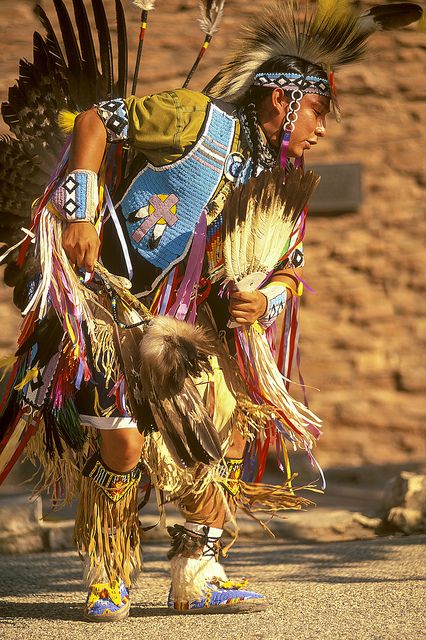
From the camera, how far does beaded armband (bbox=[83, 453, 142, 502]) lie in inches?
134

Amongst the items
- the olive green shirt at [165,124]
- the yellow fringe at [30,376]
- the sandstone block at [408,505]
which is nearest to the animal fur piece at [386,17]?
the olive green shirt at [165,124]

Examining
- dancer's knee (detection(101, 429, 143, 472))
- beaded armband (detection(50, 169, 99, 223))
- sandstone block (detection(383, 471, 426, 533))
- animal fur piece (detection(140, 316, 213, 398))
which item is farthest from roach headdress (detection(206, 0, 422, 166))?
sandstone block (detection(383, 471, 426, 533))

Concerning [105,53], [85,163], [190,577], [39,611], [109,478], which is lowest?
[39,611]

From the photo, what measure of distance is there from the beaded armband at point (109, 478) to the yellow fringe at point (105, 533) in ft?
0.05

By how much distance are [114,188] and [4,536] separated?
74.4 inches

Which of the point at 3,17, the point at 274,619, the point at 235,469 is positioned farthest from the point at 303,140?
the point at 3,17

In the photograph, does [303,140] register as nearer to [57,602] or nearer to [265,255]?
[265,255]

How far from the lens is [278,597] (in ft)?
12.1

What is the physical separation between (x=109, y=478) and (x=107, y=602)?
1.19 ft

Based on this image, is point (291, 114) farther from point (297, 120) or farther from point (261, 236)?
point (261, 236)

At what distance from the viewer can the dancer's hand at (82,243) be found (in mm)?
3279

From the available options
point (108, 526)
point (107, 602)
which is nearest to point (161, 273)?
point (108, 526)

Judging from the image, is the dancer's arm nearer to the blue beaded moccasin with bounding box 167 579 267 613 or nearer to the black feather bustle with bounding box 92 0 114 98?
the black feather bustle with bounding box 92 0 114 98

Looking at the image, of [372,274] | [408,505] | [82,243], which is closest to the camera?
[82,243]
